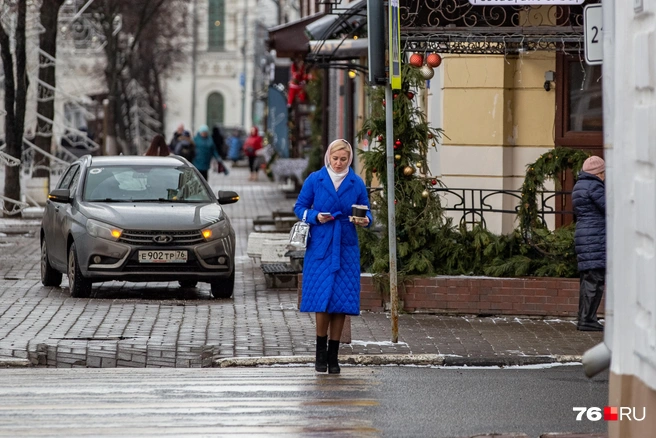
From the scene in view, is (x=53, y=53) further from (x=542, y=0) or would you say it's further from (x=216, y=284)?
(x=542, y=0)

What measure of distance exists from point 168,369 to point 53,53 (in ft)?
68.2

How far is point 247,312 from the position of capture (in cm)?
1352

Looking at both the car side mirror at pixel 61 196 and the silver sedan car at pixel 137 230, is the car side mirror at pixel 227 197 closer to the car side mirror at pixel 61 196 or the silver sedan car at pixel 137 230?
the silver sedan car at pixel 137 230

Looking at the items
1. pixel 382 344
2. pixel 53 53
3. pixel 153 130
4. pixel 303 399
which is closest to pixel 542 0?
pixel 382 344

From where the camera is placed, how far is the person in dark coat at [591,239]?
1241 cm

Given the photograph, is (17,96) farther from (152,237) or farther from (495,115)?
(152,237)

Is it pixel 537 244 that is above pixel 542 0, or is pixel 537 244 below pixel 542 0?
below

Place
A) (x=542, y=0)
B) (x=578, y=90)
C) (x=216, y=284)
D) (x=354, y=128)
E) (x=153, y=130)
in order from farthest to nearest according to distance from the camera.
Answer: (x=153, y=130), (x=354, y=128), (x=578, y=90), (x=216, y=284), (x=542, y=0)

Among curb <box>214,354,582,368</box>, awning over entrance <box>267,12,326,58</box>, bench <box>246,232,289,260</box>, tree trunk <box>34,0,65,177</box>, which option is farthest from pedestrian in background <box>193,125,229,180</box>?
curb <box>214,354,582,368</box>

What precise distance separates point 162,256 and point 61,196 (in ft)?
4.65

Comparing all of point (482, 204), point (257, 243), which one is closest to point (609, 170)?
point (482, 204)

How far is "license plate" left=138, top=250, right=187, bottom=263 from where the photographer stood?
14469 millimetres

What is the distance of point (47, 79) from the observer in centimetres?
3088

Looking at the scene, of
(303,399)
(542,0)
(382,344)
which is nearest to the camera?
(303,399)
